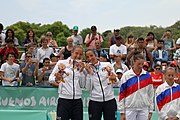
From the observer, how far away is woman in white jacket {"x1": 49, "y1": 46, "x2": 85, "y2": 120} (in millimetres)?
6871

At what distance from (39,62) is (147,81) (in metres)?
5.20

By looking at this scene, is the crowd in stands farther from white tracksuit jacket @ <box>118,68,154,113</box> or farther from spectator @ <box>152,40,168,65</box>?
white tracksuit jacket @ <box>118,68,154,113</box>

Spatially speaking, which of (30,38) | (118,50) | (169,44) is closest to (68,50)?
(118,50)

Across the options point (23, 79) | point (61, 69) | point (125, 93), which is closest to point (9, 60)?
point (23, 79)

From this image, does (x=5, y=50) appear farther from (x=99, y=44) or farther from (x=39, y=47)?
(x=99, y=44)

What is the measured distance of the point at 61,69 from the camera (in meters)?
6.95

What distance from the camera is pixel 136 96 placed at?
6.64 metres

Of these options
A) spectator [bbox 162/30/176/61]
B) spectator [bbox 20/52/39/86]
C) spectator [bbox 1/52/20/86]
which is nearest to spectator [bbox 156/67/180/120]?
spectator [bbox 20/52/39/86]

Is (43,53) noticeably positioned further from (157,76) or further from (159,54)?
(159,54)

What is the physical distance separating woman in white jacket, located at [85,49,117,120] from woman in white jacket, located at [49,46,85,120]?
178 millimetres

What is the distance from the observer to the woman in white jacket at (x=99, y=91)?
6949 millimetres

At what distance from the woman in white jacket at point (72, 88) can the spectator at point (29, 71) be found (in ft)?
10.8

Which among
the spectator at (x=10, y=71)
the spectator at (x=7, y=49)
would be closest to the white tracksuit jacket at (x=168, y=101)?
the spectator at (x=10, y=71)

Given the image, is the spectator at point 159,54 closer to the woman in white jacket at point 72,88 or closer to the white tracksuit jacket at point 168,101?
the white tracksuit jacket at point 168,101
